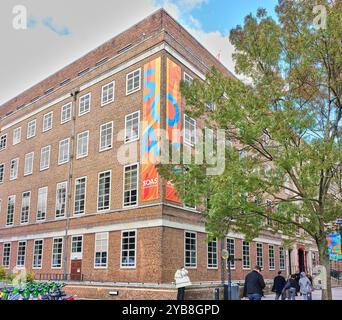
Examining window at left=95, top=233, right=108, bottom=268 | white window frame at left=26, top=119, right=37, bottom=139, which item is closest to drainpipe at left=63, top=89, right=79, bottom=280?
window at left=95, top=233, right=108, bottom=268

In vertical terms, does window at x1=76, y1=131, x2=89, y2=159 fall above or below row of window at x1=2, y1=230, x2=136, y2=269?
above

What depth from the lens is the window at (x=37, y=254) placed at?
3080 centimetres

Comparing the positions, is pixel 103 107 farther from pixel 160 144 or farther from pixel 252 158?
pixel 252 158

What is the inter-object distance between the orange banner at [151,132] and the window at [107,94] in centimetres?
354

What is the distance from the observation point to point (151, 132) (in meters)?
24.2

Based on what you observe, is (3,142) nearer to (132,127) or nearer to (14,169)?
(14,169)

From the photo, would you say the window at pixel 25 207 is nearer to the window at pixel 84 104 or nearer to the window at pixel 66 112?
the window at pixel 66 112

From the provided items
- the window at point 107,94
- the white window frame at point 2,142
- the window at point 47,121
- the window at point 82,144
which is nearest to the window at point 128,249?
the window at point 82,144

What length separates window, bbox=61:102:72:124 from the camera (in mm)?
32094

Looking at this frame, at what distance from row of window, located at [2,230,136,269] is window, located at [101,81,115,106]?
30.2ft

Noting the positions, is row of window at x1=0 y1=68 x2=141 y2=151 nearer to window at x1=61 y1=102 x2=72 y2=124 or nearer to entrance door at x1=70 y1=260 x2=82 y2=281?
window at x1=61 y1=102 x2=72 y2=124

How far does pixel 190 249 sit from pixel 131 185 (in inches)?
206
